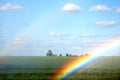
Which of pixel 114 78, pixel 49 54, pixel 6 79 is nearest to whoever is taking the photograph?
pixel 6 79

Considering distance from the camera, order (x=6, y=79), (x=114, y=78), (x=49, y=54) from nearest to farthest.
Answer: (x=6, y=79)
(x=114, y=78)
(x=49, y=54)

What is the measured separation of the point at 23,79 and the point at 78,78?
535 centimetres

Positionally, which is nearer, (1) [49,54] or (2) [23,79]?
(2) [23,79]

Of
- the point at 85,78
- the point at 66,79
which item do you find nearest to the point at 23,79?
the point at 66,79

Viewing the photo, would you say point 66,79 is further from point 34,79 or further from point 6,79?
point 6,79

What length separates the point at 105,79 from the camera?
30.1m

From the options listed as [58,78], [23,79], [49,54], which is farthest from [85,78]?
[49,54]

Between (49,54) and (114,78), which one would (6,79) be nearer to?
(114,78)

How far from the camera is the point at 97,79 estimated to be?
29.6 metres

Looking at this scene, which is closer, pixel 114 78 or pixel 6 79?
pixel 6 79

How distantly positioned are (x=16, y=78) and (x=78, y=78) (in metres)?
6.07

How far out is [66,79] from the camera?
94.2 ft

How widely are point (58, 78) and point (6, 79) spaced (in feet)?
18.9

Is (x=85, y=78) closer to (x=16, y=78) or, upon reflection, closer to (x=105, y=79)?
(x=105, y=79)
